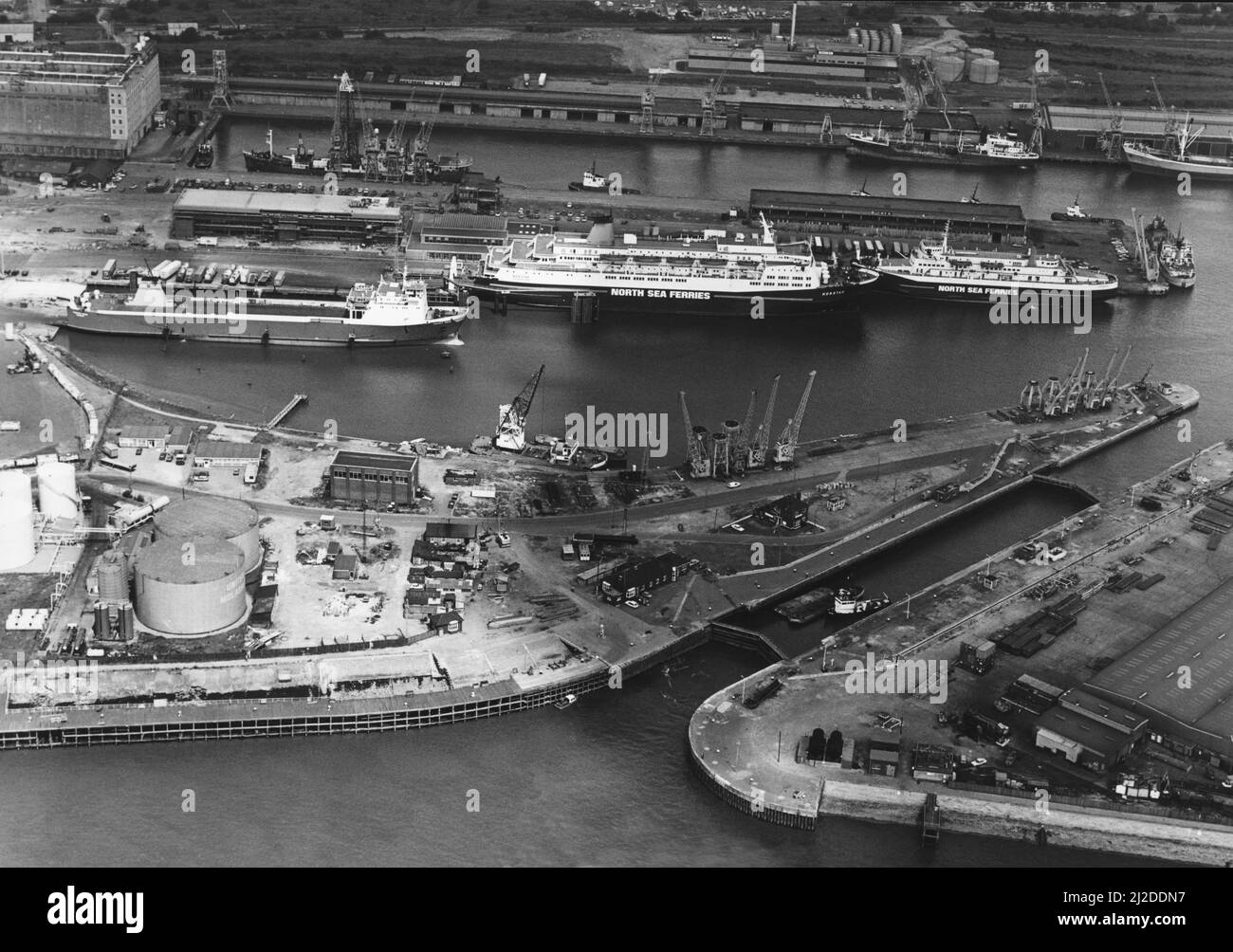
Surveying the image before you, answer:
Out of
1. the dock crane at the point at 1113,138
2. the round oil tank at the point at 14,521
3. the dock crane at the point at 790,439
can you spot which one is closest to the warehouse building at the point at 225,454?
the round oil tank at the point at 14,521

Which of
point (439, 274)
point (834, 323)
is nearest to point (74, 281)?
point (439, 274)

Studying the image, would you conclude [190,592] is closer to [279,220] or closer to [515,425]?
[515,425]

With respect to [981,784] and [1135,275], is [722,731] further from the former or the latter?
[1135,275]

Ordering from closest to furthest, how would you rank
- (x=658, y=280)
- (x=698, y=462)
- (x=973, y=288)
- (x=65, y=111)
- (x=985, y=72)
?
(x=698, y=462)
(x=658, y=280)
(x=973, y=288)
(x=65, y=111)
(x=985, y=72)

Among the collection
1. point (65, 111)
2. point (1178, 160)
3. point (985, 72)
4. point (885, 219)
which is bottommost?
point (885, 219)

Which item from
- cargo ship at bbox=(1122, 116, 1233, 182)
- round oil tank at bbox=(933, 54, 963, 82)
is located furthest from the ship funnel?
round oil tank at bbox=(933, 54, 963, 82)

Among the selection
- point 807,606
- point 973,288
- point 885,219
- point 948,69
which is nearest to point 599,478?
point 807,606
